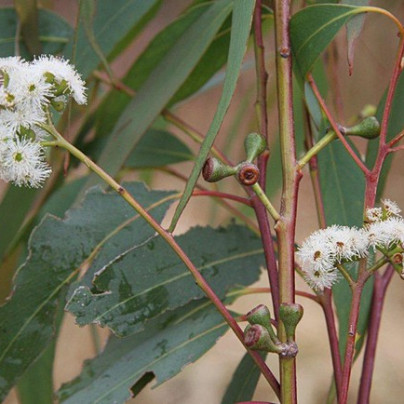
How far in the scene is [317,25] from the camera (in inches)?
26.4

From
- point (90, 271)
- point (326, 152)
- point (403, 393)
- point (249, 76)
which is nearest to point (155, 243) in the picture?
point (90, 271)

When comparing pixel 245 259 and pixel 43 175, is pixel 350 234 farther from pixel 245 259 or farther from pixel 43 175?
pixel 245 259

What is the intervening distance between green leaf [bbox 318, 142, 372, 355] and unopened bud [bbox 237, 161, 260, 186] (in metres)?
0.28

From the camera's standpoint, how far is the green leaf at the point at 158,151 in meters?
1.15

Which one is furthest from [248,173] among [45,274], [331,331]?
[45,274]

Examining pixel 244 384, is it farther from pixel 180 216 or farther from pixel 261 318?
pixel 261 318

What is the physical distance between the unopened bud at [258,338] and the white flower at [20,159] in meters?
0.19

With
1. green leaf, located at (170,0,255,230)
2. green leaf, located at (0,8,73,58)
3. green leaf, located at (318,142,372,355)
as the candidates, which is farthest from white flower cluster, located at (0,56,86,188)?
green leaf, located at (0,8,73,58)

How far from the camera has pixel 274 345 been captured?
0.53 metres

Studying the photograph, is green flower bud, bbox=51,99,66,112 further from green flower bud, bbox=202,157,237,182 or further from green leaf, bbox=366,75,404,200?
green leaf, bbox=366,75,404,200

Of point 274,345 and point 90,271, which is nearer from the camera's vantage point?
point 274,345

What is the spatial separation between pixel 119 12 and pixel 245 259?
333mm

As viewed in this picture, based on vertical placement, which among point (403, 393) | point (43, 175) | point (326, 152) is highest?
point (403, 393)

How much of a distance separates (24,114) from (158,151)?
1.96ft
